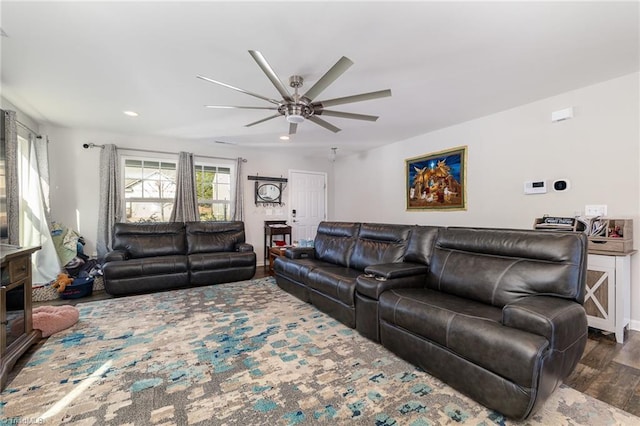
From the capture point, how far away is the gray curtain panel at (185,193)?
504cm

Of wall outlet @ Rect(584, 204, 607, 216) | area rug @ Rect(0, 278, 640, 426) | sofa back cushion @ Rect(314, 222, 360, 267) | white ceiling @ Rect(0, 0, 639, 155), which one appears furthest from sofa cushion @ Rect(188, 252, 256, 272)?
wall outlet @ Rect(584, 204, 607, 216)

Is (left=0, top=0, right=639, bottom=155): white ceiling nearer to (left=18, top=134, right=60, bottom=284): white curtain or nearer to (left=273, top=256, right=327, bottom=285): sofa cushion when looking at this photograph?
(left=18, top=134, right=60, bottom=284): white curtain

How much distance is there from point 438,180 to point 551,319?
3.37 meters

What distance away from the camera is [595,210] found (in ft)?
9.58

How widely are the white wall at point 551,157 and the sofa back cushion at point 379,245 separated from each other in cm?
164

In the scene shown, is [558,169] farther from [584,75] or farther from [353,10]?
[353,10]

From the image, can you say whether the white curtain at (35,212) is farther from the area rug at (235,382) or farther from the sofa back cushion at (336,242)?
the sofa back cushion at (336,242)

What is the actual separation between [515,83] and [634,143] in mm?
1234

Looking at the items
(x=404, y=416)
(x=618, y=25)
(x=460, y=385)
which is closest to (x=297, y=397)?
(x=404, y=416)

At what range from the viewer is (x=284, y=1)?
1.74 metres

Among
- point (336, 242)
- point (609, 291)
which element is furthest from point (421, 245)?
point (609, 291)

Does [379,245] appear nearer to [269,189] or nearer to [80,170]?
[269,189]

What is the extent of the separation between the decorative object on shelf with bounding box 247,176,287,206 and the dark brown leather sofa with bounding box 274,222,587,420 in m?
3.22

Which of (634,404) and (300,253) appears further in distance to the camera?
(300,253)
